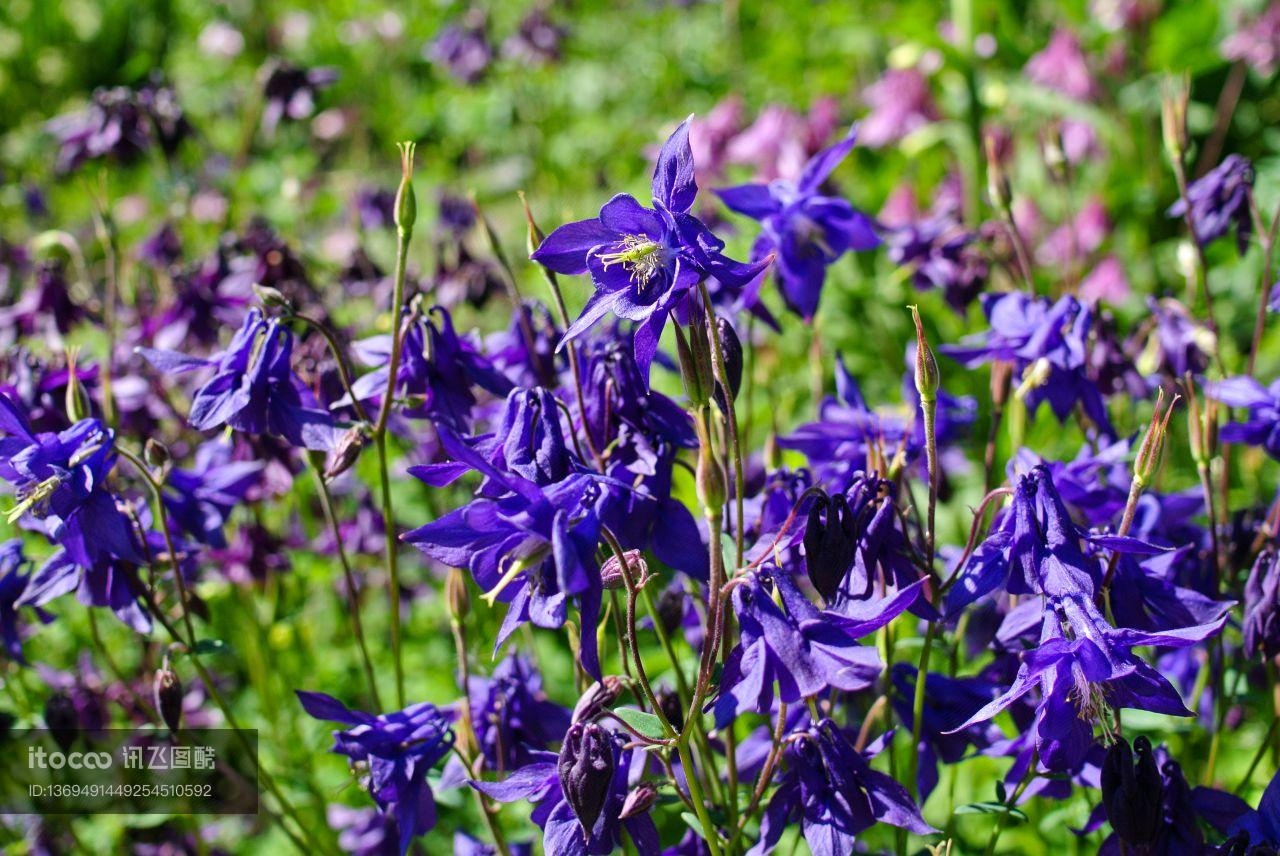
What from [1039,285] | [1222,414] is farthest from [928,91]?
[1222,414]

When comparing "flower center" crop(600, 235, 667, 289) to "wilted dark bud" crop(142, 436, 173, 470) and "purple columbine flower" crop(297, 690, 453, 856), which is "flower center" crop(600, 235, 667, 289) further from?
"wilted dark bud" crop(142, 436, 173, 470)

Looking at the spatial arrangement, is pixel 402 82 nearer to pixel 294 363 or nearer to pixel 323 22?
pixel 323 22

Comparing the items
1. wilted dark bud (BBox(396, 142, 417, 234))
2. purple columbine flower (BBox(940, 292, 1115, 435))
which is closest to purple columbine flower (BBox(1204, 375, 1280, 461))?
purple columbine flower (BBox(940, 292, 1115, 435))

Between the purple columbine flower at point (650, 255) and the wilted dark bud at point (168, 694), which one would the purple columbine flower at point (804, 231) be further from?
the wilted dark bud at point (168, 694)

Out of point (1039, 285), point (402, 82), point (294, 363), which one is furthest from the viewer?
point (402, 82)

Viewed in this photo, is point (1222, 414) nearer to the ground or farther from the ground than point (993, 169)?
nearer to the ground

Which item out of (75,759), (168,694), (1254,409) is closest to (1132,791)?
(1254,409)
